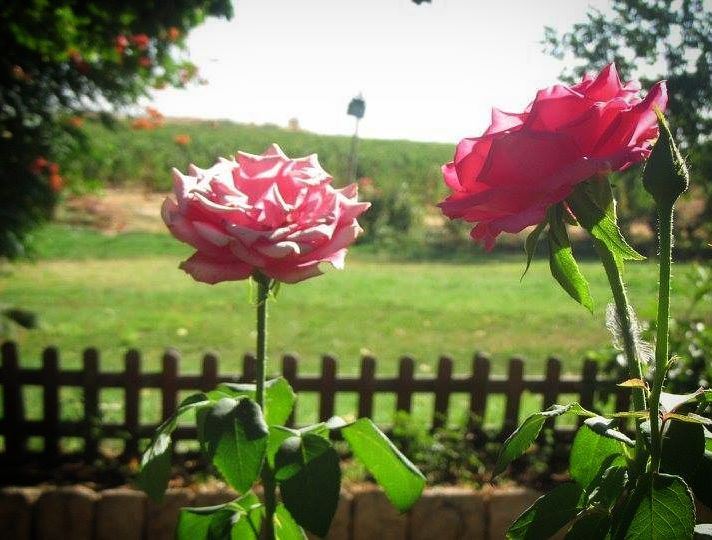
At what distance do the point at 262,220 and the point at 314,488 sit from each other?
29 centimetres

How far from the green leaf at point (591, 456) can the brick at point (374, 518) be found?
1729 mm

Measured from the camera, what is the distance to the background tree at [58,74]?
10.6 feet

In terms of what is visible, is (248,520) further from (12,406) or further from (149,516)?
(12,406)

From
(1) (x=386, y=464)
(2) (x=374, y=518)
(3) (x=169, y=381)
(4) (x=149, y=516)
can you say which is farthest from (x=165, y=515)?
(1) (x=386, y=464)

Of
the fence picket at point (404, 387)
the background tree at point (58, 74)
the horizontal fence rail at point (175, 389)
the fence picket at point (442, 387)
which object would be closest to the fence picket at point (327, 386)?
the horizontal fence rail at point (175, 389)

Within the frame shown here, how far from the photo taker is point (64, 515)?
2.24 meters

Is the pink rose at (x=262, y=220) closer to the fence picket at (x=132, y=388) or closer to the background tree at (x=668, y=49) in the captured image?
the background tree at (x=668, y=49)

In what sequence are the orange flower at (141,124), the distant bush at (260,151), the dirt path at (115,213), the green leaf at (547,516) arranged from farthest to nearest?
the distant bush at (260,151), the dirt path at (115,213), the orange flower at (141,124), the green leaf at (547,516)

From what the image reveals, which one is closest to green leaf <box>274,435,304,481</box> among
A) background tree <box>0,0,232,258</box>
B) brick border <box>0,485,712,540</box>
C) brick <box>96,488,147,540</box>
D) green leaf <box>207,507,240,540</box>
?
green leaf <box>207,507,240,540</box>

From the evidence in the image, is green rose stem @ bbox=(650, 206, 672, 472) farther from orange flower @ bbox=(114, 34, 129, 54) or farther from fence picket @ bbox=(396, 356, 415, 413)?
orange flower @ bbox=(114, 34, 129, 54)

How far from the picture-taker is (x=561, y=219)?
54 centimetres

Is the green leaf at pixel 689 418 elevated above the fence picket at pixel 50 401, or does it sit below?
above

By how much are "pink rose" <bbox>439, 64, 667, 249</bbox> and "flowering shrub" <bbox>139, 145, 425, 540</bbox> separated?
0.23 metres

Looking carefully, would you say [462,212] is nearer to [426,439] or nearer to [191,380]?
[426,439]
